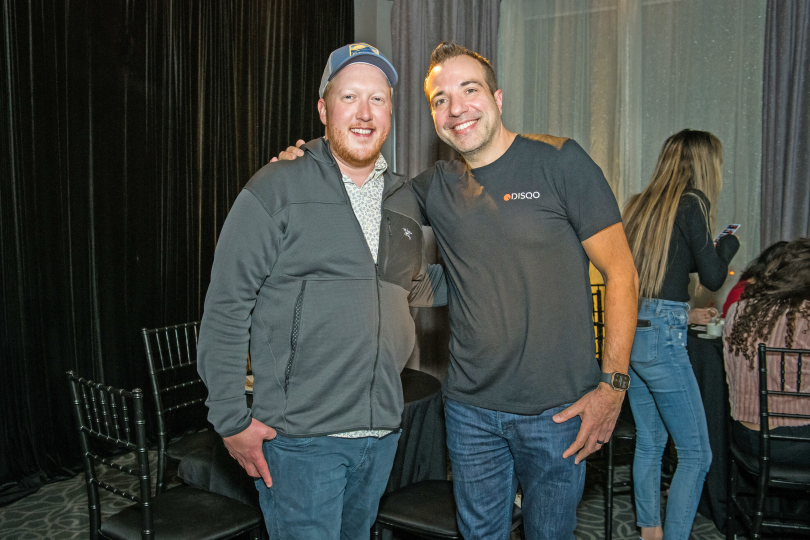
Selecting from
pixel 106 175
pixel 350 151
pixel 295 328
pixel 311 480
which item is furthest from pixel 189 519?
pixel 106 175

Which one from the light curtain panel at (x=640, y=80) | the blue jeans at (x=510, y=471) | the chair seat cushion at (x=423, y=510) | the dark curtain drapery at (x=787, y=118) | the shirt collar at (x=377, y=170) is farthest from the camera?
the light curtain panel at (x=640, y=80)

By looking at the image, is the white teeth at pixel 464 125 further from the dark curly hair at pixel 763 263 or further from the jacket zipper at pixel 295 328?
the dark curly hair at pixel 763 263

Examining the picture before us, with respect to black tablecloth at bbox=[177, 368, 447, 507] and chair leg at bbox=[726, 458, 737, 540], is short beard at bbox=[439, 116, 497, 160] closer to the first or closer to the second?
black tablecloth at bbox=[177, 368, 447, 507]

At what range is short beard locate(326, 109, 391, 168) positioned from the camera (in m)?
1.52

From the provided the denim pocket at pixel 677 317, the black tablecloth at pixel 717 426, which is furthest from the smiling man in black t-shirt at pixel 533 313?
the black tablecloth at pixel 717 426

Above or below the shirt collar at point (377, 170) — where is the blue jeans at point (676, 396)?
below

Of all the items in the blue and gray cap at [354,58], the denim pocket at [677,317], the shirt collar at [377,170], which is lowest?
the denim pocket at [677,317]

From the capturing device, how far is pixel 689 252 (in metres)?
2.49

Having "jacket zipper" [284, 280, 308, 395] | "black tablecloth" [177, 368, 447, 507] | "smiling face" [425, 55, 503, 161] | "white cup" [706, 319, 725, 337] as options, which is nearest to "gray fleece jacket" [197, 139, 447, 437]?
"jacket zipper" [284, 280, 308, 395]

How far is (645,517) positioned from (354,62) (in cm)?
208

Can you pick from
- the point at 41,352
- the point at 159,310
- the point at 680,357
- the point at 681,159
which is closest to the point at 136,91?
the point at 159,310

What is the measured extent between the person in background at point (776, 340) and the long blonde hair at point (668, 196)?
0.99 feet

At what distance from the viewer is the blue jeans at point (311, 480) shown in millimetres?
1427

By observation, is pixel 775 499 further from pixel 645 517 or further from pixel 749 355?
pixel 749 355
